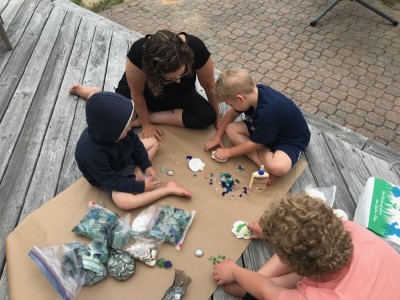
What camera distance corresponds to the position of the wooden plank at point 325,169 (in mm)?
2143

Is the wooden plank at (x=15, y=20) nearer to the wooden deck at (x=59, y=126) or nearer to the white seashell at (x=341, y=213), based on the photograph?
the wooden deck at (x=59, y=126)

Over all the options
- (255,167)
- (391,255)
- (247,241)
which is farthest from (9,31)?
(391,255)

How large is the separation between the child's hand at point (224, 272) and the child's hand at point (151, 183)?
0.61 m

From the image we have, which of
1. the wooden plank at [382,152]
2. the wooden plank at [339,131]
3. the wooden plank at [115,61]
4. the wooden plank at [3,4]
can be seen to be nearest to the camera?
the wooden plank at [382,152]

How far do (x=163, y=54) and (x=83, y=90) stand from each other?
1.12 meters

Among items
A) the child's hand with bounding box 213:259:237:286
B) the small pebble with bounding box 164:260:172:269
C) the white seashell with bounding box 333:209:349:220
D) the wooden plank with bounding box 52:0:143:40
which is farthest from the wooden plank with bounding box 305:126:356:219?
the wooden plank with bounding box 52:0:143:40

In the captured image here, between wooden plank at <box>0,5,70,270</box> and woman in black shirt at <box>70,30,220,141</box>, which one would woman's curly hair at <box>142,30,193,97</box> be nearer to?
woman in black shirt at <box>70,30,220,141</box>

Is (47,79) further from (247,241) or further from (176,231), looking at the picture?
(247,241)

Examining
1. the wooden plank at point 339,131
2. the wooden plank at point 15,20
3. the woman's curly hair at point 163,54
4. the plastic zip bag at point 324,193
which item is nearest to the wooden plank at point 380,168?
the wooden plank at point 339,131

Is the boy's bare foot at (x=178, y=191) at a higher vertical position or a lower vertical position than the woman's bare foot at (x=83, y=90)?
lower

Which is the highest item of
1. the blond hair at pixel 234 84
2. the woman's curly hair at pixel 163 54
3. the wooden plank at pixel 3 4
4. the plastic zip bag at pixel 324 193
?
the woman's curly hair at pixel 163 54

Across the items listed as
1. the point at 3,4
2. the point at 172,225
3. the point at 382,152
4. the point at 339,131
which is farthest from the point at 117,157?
the point at 3,4

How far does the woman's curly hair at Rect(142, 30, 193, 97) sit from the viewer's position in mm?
1909

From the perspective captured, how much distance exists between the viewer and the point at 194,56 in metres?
2.25
